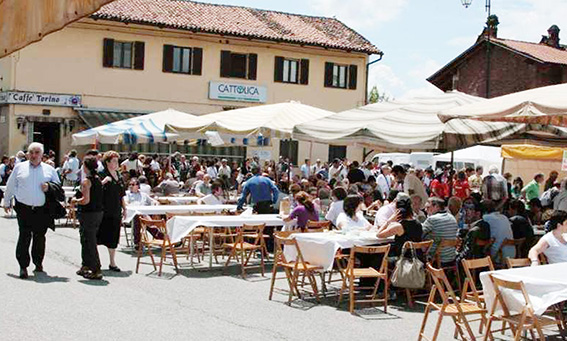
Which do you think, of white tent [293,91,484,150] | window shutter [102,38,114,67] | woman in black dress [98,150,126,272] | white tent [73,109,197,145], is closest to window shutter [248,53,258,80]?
window shutter [102,38,114,67]

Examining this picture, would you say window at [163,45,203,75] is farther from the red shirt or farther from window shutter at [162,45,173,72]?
the red shirt

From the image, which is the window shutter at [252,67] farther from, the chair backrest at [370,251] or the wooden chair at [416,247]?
the chair backrest at [370,251]

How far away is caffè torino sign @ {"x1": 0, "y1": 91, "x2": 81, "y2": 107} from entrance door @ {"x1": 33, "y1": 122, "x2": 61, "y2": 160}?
1.04 meters

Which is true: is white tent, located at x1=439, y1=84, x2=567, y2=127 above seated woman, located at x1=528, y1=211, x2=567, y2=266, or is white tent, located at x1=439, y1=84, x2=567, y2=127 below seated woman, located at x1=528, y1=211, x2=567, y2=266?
above

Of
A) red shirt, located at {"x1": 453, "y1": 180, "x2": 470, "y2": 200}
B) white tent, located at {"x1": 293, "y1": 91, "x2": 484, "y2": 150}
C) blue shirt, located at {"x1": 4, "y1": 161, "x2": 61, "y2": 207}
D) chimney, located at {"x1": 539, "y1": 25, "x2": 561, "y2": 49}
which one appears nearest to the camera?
blue shirt, located at {"x1": 4, "y1": 161, "x2": 61, "y2": 207}

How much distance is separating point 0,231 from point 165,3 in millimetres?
22772

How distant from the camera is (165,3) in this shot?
1449 inches

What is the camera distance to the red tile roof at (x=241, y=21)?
34406mm

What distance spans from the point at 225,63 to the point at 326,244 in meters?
27.5

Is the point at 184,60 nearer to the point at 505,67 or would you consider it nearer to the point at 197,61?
the point at 197,61

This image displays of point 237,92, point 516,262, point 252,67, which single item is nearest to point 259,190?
point 516,262

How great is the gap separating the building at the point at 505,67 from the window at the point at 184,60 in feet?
44.1

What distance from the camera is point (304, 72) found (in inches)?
1500

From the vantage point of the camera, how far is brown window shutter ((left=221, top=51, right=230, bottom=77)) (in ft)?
118
